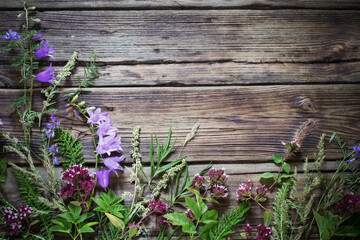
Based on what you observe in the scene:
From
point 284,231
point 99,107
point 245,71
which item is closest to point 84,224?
point 99,107

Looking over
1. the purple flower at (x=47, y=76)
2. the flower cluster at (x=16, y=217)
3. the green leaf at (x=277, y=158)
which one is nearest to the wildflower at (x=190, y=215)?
the green leaf at (x=277, y=158)

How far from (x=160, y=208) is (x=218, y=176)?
0.98 ft

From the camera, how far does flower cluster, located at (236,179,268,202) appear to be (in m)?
1.36

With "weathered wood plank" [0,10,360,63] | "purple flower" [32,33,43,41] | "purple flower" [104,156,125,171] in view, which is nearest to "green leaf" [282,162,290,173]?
"weathered wood plank" [0,10,360,63]

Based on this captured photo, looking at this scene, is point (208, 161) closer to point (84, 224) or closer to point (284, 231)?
point (284, 231)

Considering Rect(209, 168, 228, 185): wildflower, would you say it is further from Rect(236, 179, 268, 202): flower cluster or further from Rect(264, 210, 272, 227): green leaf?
Rect(264, 210, 272, 227): green leaf

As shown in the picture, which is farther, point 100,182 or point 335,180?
point 335,180

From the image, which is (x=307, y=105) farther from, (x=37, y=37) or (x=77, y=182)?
(x=37, y=37)

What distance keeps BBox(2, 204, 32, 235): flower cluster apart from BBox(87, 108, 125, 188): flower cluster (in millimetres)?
338

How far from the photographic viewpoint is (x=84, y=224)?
1337mm

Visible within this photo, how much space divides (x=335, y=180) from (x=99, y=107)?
1.21 metres

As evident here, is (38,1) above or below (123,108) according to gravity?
above

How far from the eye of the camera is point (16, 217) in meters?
1.29

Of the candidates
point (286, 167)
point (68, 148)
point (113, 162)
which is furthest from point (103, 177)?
point (286, 167)
